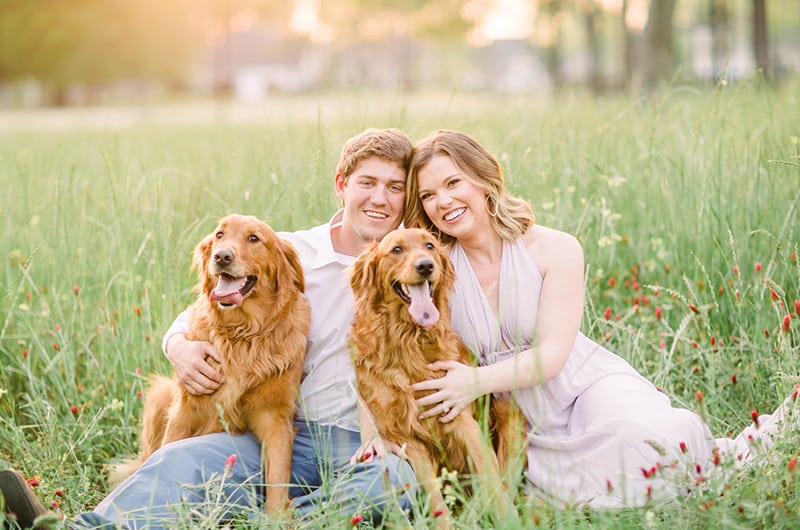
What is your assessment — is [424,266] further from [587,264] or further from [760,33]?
[760,33]

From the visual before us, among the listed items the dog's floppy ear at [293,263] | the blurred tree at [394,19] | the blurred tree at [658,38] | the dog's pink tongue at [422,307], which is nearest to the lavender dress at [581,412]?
the dog's pink tongue at [422,307]


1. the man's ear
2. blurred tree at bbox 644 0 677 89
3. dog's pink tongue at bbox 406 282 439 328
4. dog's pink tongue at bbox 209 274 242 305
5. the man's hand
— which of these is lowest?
the man's hand

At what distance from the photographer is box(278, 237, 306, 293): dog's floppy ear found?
3391mm

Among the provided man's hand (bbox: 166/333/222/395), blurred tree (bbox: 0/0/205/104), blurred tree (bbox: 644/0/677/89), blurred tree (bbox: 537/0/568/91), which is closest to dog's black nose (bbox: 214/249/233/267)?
man's hand (bbox: 166/333/222/395)

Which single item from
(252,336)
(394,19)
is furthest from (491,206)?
(394,19)

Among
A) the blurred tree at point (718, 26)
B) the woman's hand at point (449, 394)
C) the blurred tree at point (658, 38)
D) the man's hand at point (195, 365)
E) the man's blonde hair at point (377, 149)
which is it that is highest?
A: the blurred tree at point (718, 26)

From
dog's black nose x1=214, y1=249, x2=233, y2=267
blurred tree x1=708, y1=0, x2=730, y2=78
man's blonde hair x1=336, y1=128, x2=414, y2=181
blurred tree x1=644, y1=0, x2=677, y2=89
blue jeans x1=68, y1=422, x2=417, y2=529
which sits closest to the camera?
blue jeans x1=68, y1=422, x2=417, y2=529

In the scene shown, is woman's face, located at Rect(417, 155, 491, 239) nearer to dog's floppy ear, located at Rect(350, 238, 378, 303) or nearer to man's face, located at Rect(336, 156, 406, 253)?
man's face, located at Rect(336, 156, 406, 253)

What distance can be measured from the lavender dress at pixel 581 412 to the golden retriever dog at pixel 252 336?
0.73m

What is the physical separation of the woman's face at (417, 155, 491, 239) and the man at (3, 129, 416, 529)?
0.17 m

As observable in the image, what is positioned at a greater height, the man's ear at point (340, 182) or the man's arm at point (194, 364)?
the man's ear at point (340, 182)

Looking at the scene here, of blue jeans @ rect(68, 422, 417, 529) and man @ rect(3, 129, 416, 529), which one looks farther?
man @ rect(3, 129, 416, 529)

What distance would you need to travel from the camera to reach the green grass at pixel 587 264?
147 inches

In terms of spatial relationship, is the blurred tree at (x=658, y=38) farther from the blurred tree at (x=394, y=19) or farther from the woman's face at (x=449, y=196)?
the blurred tree at (x=394, y=19)
